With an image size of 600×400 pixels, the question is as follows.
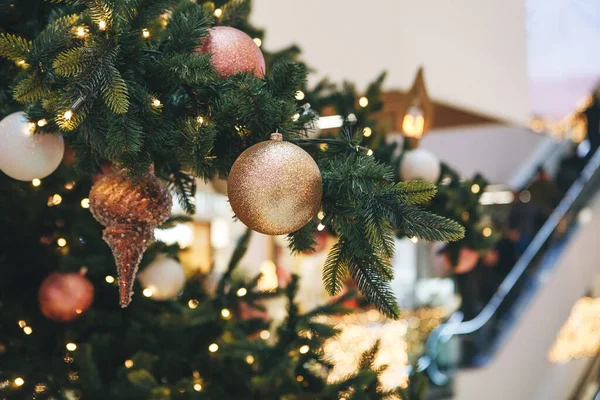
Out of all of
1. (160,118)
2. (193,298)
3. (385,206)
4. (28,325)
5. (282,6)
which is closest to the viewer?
(385,206)

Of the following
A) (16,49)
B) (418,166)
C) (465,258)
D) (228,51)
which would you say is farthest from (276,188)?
(465,258)

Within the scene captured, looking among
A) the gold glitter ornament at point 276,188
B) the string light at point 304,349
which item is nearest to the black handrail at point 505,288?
the string light at point 304,349

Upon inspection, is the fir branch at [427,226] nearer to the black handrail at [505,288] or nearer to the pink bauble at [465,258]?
the pink bauble at [465,258]

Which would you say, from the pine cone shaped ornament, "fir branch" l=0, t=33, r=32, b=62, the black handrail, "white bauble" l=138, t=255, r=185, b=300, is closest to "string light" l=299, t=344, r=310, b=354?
"white bauble" l=138, t=255, r=185, b=300

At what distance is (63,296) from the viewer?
5.90 feet

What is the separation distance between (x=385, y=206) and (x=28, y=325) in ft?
4.30

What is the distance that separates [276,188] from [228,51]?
33cm

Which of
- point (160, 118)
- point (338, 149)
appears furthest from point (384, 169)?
point (160, 118)

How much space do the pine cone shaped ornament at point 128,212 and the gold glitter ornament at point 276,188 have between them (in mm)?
241

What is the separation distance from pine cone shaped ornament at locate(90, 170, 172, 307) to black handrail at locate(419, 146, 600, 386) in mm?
4505

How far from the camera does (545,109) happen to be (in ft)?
36.1

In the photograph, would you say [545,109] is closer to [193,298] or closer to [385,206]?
[193,298]

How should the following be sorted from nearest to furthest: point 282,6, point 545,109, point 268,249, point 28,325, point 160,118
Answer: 1. point 160,118
2. point 28,325
3. point 282,6
4. point 268,249
5. point 545,109

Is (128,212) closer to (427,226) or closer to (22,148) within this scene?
(22,148)
